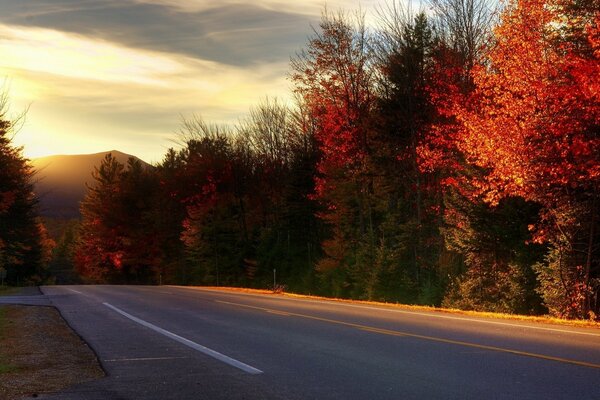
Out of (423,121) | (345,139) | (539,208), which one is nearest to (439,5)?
(423,121)

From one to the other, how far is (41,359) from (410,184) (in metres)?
27.0

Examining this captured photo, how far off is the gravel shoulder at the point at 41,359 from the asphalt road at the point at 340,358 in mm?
330

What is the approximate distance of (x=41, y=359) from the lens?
413 inches

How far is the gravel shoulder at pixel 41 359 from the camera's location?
26.5ft

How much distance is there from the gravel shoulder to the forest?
13376 mm

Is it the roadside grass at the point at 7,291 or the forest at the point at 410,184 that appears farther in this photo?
the roadside grass at the point at 7,291

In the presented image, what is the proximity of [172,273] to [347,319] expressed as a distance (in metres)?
54.9

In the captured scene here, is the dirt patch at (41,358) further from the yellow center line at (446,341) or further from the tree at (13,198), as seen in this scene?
the tree at (13,198)

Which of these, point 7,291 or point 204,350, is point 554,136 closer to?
point 204,350

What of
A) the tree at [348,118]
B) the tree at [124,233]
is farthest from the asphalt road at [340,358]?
the tree at [124,233]

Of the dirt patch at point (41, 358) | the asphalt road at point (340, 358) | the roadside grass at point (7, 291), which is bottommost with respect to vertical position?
the roadside grass at point (7, 291)

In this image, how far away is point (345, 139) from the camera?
37.0 m

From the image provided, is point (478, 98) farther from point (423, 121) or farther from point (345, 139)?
point (345, 139)

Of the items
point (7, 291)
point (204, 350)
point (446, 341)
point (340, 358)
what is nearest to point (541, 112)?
point (446, 341)
